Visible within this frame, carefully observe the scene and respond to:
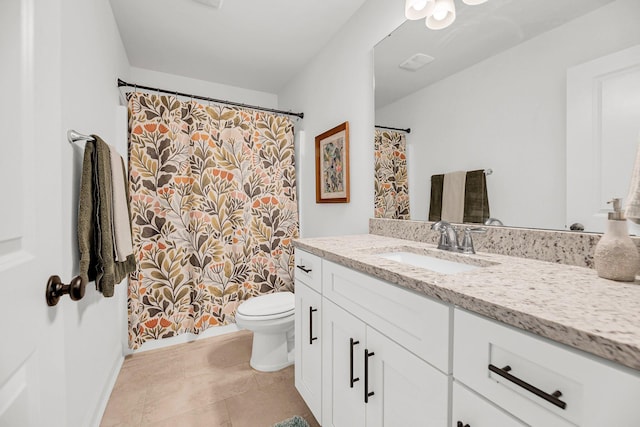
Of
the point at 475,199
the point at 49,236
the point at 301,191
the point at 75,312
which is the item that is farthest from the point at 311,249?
the point at 301,191

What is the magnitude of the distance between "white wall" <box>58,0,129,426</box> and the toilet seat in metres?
0.75

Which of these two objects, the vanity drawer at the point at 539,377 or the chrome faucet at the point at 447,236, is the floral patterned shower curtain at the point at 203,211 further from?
the vanity drawer at the point at 539,377

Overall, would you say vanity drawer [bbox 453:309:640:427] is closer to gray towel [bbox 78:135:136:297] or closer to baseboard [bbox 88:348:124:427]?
gray towel [bbox 78:135:136:297]

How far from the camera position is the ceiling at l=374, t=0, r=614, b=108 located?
965 mm

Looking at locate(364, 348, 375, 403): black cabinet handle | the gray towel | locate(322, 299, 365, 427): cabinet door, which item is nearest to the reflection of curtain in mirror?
locate(322, 299, 365, 427): cabinet door

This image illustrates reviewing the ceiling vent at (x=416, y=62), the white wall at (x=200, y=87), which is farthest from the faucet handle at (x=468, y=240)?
the white wall at (x=200, y=87)

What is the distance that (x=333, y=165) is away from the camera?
209 cm

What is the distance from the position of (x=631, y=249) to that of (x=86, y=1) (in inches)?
88.0

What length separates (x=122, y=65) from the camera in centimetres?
213

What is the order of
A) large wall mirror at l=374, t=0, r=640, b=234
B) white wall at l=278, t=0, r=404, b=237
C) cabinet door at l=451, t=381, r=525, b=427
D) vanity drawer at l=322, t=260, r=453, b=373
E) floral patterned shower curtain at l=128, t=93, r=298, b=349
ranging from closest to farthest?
cabinet door at l=451, t=381, r=525, b=427, vanity drawer at l=322, t=260, r=453, b=373, large wall mirror at l=374, t=0, r=640, b=234, white wall at l=278, t=0, r=404, b=237, floral patterned shower curtain at l=128, t=93, r=298, b=349

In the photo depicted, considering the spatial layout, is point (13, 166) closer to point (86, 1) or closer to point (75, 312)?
point (75, 312)

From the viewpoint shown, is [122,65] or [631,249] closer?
[631,249]

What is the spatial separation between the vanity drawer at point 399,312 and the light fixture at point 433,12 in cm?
127

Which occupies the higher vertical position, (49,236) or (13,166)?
(13,166)
